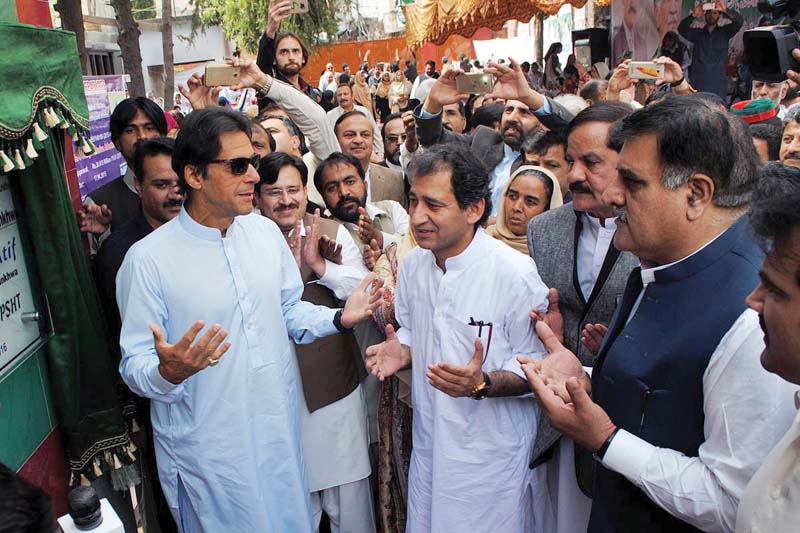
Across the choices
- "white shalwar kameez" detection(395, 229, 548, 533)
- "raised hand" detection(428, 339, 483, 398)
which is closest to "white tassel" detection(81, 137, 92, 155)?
"white shalwar kameez" detection(395, 229, 548, 533)

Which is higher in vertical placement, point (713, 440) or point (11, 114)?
point (11, 114)

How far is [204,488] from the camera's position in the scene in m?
2.44

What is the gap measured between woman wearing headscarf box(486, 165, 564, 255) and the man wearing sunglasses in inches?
36.4

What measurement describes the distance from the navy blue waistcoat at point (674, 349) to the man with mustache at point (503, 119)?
2.05 m

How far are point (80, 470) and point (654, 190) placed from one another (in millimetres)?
2319

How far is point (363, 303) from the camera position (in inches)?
103

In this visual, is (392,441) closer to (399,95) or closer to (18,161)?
(18,161)

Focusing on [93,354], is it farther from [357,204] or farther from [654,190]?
[654,190]

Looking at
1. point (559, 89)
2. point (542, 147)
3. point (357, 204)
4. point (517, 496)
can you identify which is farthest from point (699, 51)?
point (517, 496)

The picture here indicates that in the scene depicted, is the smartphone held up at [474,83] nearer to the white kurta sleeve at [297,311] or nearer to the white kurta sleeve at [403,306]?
the white kurta sleeve at [403,306]

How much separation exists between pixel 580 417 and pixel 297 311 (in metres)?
1.34

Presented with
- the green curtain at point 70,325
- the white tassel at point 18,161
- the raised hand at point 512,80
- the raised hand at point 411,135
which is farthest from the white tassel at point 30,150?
the raised hand at point 411,135

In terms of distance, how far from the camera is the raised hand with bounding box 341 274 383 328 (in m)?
2.57

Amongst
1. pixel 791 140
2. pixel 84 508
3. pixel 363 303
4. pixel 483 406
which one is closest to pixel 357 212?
pixel 363 303
